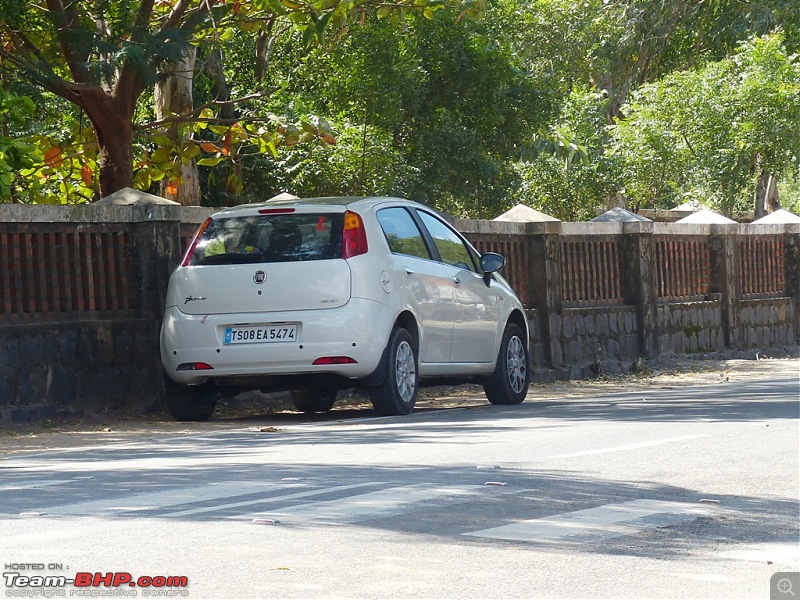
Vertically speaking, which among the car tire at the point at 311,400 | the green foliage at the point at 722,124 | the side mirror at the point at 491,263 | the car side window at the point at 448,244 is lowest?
the car tire at the point at 311,400

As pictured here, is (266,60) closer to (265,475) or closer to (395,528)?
(265,475)

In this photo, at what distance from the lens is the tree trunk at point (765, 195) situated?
43.1 m

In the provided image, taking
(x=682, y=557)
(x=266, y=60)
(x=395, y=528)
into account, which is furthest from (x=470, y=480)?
(x=266, y=60)

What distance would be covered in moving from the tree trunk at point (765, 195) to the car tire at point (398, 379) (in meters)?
31.1

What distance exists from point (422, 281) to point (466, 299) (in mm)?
871

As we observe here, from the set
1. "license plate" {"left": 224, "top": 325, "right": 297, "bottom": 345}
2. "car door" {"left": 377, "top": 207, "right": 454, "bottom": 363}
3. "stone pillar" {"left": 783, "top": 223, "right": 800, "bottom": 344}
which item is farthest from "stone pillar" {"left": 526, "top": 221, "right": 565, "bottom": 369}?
"stone pillar" {"left": 783, "top": 223, "right": 800, "bottom": 344}

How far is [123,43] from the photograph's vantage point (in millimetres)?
15133

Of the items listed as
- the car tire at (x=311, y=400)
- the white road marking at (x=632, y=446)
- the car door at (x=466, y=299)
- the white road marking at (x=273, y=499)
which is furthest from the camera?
the car tire at (x=311, y=400)

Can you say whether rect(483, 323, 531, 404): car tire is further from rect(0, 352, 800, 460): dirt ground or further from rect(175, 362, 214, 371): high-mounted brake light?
rect(175, 362, 214, 371): high-mounted brake light

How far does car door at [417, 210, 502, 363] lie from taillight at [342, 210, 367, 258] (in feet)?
4.45

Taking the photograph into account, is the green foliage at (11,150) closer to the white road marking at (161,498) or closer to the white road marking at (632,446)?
the white road marking at (632,446)

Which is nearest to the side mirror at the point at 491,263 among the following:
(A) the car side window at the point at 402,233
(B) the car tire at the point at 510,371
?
(B) the car tire at the point at 510,371

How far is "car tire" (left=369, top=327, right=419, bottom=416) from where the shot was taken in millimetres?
11844

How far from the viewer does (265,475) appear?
7.90 metres
